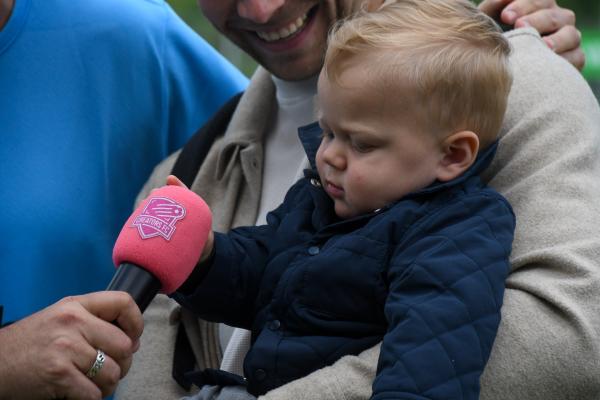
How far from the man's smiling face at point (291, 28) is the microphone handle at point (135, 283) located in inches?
43.5

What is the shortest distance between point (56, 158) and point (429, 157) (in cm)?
148

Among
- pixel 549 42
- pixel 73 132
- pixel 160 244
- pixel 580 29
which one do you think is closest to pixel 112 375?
pixel 160 244

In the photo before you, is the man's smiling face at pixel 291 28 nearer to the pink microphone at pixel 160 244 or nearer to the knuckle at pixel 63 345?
the pink microphone at pixel 160 244

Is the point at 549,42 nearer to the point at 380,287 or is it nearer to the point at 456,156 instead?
the point at 456,156

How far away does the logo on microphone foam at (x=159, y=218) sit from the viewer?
2.30m

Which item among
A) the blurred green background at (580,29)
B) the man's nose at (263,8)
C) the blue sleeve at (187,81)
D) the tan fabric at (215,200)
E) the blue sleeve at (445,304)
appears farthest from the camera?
the blurred green background at (580,29)

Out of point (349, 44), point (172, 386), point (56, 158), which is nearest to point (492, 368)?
point (349, 44)

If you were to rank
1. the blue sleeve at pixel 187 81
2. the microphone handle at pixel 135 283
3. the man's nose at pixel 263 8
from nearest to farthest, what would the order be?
the microphone handle at pixel 135 283
the man's nose at pixel 263 8
the blue sleeve at pixel 187 81

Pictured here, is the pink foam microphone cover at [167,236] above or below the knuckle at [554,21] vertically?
above

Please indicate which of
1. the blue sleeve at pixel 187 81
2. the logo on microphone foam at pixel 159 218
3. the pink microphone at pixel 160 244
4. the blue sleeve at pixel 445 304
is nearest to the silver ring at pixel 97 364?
the pink microphone at pixel 160 244

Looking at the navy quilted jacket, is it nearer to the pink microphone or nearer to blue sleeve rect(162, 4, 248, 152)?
the pink microphone

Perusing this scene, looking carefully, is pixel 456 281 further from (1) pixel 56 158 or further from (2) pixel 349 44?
(1) pixel 56 158

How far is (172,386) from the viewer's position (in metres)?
2.94

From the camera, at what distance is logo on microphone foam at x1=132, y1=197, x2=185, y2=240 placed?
90.5 inches
